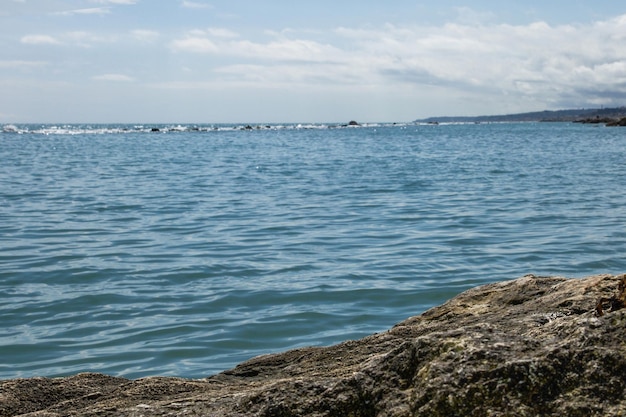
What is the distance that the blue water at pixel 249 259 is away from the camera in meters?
8.12

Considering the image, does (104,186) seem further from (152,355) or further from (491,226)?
(152,355)

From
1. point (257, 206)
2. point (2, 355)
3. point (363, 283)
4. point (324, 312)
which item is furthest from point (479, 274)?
point (257, 206)

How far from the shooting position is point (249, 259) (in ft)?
40.8

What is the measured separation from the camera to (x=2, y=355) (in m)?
7.75

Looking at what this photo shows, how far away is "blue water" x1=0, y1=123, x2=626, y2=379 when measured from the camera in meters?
8.12

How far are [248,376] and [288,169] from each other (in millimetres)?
30856

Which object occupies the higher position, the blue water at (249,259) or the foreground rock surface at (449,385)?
the foreground rock surface at (449,385)

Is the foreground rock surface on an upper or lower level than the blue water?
upper

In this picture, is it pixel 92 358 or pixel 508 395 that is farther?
pixel 92 358

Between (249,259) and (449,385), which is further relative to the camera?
(249,259)

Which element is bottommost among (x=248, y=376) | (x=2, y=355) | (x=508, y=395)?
(x=2, y=355)

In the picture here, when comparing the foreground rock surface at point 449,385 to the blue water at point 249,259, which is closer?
Answer: the foreground rock surface at point 449,385

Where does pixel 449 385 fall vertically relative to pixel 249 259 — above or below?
above

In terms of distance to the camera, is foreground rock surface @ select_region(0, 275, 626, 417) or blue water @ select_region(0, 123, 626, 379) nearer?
foreground rock surface @ select_region(0, 275, 626, 417)
